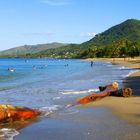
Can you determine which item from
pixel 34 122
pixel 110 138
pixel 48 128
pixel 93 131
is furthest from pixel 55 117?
pixel 110 138

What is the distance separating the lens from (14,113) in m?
17.5

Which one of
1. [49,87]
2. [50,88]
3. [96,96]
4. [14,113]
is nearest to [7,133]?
[14,113]

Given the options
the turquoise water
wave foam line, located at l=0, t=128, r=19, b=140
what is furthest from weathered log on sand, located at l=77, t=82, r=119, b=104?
wave foam line, located at l=0, t=128, r=19, b=140

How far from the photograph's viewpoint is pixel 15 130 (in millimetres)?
15594

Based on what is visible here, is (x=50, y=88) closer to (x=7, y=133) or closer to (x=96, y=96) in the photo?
(x=96, y=96)

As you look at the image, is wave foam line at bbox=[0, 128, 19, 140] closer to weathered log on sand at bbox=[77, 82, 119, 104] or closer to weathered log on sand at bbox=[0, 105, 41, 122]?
weathered log on sand at bbox=[0, 105, 41, 122]

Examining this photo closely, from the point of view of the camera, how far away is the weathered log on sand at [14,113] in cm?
1689

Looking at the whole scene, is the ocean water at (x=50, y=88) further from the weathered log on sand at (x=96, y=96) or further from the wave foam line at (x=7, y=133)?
the weathered log on sand at (x=96, y=96)

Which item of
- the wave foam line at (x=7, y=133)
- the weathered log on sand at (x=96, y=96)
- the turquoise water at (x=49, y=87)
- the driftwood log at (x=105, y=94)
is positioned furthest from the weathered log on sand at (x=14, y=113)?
the driftwood log at (x=105, y=94)

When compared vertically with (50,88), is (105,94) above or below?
above

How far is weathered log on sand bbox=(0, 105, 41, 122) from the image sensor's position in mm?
16891

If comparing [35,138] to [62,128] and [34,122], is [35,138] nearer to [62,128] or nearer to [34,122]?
[62,128]

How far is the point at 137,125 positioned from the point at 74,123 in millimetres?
2762

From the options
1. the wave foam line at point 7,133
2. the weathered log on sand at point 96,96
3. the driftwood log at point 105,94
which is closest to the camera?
the wave foam line at point 7,133
